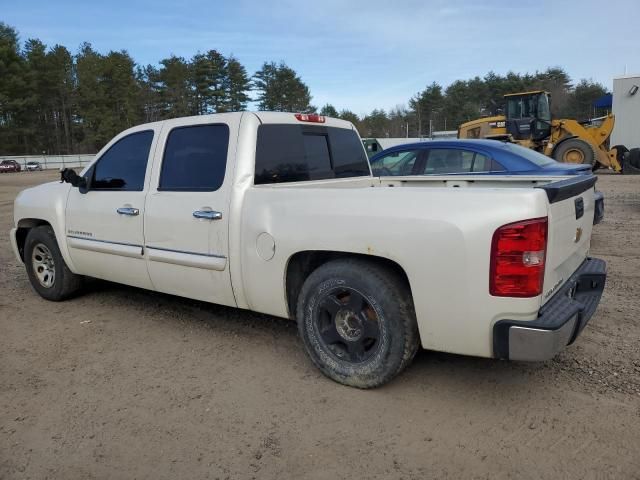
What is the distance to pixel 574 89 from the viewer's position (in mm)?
75625

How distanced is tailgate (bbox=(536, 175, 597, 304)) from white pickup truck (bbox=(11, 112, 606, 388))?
13 mm

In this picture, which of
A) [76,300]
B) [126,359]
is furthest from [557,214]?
[76,300]

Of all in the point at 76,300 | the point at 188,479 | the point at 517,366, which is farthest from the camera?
the point at 76,300

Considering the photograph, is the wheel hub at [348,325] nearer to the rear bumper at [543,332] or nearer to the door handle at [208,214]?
the rear bumper at [543,332]

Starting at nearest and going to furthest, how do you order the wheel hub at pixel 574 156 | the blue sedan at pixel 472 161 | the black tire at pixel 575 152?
the blue sedan at pixel 472 161 → the black tire at pixel 575 152 → the wheel hub at pixel 574 156

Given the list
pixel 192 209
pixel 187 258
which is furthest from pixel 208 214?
pixel 187 258

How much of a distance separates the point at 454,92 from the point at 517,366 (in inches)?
3355

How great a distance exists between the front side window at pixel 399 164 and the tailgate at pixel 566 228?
3844 millimetres

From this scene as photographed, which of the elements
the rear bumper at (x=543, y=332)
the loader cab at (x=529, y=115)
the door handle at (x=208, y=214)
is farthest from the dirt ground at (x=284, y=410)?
the loader cab at (x=529, y=115)

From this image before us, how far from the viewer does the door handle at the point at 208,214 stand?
375cm

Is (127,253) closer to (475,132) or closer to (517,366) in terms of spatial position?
(517,366)

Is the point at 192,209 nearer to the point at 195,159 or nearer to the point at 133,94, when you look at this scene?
the point at 195,159

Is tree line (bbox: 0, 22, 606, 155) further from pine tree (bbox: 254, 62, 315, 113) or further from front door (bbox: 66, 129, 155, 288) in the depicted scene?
front door (bbox: 66, 129, 155, 288)

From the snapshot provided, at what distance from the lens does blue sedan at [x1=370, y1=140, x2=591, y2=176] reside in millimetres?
6711
